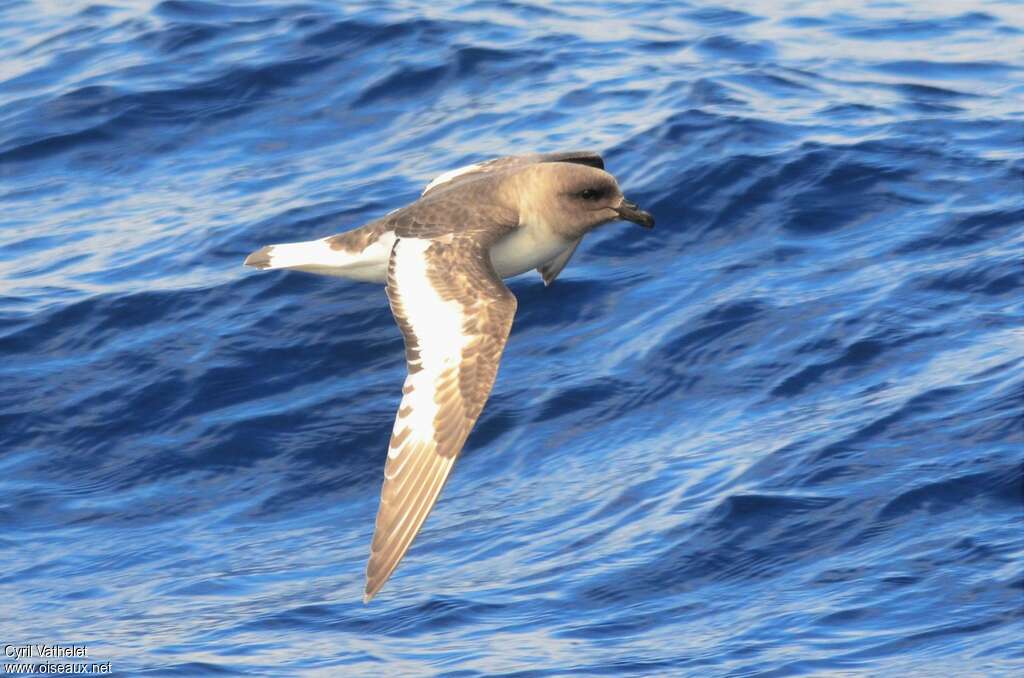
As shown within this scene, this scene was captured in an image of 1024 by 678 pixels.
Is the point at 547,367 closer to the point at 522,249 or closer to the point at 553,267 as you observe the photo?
the point at 553,267

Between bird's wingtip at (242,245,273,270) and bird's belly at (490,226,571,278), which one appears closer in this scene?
bird's belly at (490,226,571,278)

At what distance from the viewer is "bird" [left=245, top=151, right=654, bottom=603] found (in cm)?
725

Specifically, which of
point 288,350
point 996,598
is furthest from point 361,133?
point 996,598

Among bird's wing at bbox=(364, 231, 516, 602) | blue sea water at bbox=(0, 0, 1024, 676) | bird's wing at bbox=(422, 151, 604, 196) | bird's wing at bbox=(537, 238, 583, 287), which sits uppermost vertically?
bird's wing at bbox=(422, 151, 604, 196)

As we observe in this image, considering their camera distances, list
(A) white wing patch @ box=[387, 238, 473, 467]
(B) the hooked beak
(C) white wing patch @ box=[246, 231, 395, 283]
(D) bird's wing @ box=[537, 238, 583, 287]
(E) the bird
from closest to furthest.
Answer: (E) the bird < (A) white wing patch @ box=[387, 238, 473, 467] < (B) the hooked beak < (C) white wing patch @ box=[246, 231, 395, 283] < (D) bird's wing @ box=[537, 238, 583, 287]

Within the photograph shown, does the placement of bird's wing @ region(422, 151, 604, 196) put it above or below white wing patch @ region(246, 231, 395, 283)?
above

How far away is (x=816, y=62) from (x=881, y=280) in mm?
4400

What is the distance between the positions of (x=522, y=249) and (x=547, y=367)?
5.84 feet

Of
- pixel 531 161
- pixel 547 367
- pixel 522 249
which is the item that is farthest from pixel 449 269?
pixel 547 367

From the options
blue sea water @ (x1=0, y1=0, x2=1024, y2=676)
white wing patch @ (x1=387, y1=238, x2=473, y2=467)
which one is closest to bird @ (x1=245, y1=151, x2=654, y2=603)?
white wing patch @ (x1=387, y1=238, x2=473, y2=467)

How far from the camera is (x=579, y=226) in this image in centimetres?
869

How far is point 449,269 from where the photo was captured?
26.5 feet

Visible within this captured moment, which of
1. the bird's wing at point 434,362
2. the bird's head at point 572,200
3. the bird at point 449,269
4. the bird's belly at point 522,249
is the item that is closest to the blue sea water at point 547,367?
the bird at point 449,269

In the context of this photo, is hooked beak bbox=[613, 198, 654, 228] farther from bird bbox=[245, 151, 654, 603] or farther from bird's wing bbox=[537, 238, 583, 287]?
bird's wing bbox=[537, 238, 583, 287]
